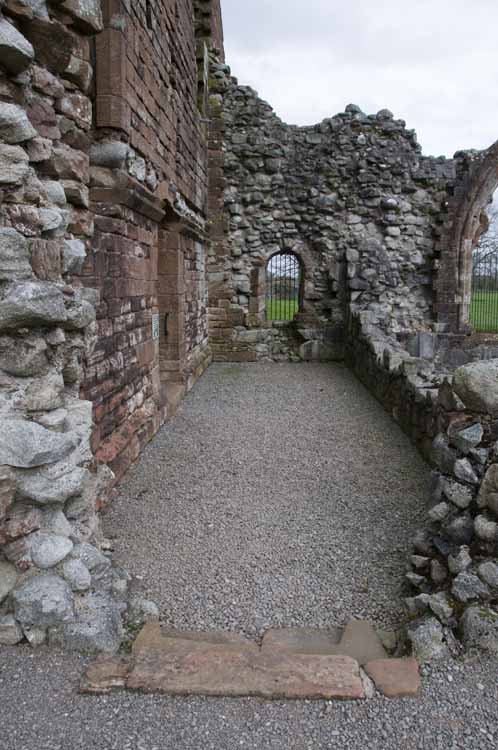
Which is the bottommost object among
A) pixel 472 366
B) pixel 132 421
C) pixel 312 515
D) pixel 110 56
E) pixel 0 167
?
pixel 312 515

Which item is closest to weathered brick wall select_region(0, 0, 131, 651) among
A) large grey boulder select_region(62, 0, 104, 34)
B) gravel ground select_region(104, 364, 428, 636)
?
large grey boulder select_region(62, 0, 104, 34)

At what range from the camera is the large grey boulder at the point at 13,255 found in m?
2.55

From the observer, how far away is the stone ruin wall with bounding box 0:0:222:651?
2598 millimetres

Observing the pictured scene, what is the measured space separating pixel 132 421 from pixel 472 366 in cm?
320

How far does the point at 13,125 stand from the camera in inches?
104

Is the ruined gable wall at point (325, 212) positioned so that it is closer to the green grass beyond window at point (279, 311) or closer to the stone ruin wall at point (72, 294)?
the green grass beyond window at point (279, 311)

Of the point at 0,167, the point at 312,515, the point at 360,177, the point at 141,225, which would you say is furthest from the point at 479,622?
the point at 360,177

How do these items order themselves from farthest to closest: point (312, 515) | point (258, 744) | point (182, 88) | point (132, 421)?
point (182, 88)
point (132, 421)
point (312, 515)
point (258, 744)

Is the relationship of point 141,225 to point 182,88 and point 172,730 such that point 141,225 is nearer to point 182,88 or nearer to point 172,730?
point 182,88

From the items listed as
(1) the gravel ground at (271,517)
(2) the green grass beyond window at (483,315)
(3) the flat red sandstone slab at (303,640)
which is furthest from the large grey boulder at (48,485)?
(2) the green grass beyond window at (483,315)

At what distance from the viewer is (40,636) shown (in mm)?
2545

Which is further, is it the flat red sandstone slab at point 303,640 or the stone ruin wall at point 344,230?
the stone ruin wall at point 344,230

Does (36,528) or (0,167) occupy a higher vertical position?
(0,167)

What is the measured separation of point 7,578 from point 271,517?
215 centimetres
